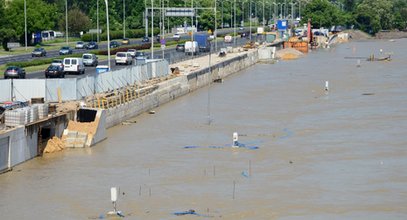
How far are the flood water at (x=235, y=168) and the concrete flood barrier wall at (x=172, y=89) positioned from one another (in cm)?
75

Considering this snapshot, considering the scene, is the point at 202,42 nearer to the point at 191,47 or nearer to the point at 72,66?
the point at 191,47

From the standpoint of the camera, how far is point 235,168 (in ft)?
124

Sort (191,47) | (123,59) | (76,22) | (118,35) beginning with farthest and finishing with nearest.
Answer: (118,35) < (76,22) < (191,47) < (123,59)

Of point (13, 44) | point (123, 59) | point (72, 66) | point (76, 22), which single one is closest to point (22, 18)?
point (13, 44)

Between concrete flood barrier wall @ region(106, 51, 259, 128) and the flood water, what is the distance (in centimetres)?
75

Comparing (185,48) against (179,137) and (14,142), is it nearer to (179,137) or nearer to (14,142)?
(179,137)

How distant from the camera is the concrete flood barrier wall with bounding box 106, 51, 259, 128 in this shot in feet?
164

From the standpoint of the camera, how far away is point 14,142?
37188mm

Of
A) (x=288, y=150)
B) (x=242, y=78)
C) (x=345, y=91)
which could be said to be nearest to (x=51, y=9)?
(x=242, y=78)

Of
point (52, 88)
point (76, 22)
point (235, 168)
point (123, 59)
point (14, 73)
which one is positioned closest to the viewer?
point (235, 168)

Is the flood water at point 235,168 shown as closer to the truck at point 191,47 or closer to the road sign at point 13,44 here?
the truck at point 191,47

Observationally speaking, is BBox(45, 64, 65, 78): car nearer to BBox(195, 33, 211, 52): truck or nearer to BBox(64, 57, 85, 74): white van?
BBox(64, 57, 85, 74): white van

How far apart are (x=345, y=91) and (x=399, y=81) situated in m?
11.2

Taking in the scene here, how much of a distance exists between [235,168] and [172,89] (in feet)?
88.2
